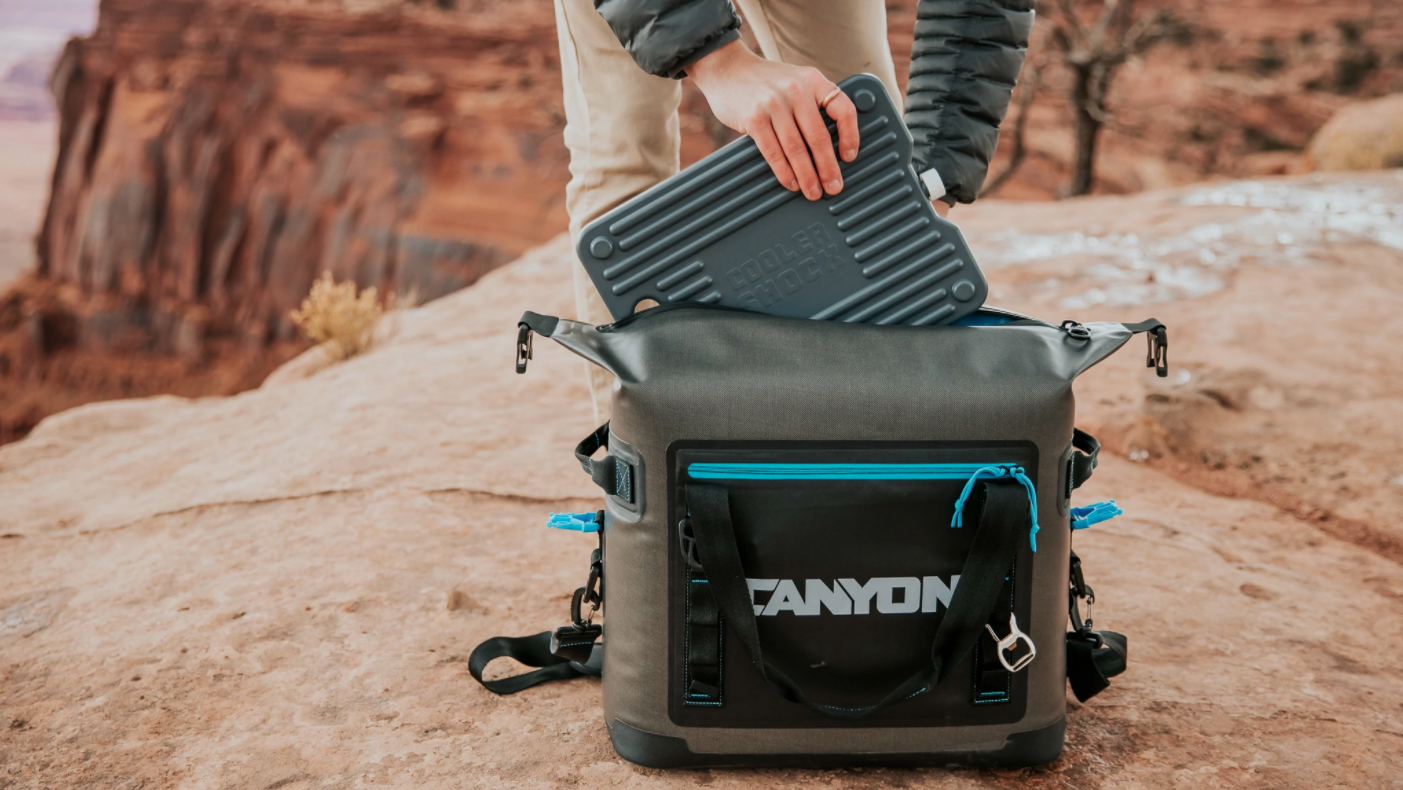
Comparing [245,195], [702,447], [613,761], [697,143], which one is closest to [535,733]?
[613,761]

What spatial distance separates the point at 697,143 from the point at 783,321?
14.1 meters

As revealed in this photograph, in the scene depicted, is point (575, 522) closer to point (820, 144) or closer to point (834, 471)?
point (834, 471)

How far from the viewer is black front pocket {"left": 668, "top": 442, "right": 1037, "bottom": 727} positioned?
100 cm

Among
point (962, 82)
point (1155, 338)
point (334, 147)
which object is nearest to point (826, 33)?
point (962, 82)

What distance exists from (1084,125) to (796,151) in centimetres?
863

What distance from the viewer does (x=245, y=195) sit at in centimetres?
1758

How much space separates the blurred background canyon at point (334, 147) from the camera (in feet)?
44.2

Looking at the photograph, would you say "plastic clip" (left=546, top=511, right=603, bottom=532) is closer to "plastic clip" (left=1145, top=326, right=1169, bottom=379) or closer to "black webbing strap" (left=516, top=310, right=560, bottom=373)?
"black webbing strap" (left=516, top=310, right=560, bottom=373)

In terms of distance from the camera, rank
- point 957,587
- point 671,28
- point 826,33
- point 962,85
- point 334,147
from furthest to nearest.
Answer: point 334,147 < point 826,33 < point 962,85 < point 671,28 < point 957,587

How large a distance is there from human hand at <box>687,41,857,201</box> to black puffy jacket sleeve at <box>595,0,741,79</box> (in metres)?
0.05

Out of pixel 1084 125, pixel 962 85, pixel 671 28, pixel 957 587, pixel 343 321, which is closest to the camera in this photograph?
pixel 957 587

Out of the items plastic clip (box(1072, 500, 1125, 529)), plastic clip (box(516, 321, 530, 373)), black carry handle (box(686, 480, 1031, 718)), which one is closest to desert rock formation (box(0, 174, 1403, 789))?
black carry handle (box(686, 480, 1031, 718))

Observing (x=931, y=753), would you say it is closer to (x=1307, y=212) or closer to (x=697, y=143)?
(x=1307, y=212)

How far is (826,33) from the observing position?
1.57 metres
